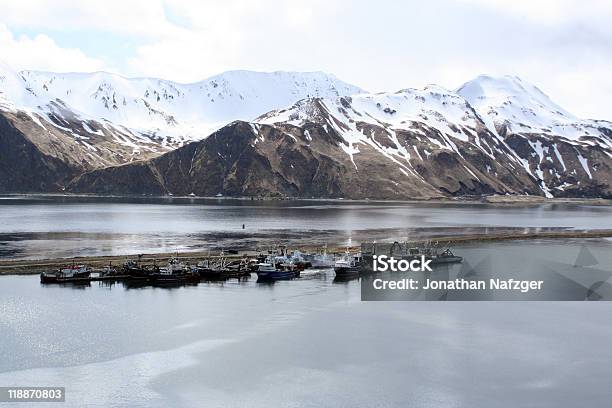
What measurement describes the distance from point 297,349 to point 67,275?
47.7 meters

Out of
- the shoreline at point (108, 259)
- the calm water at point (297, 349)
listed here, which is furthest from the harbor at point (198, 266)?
the calm water at point (297, 349)

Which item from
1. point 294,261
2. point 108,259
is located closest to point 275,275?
point 294,261

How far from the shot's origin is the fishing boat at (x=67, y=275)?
9712cm

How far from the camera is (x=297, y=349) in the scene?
64.1 m

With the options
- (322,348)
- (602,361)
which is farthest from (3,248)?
(602,361)

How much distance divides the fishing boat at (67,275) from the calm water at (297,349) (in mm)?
4409

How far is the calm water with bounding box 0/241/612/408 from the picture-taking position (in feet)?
172

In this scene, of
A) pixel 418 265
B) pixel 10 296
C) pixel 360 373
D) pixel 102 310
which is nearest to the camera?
pixel 360 373

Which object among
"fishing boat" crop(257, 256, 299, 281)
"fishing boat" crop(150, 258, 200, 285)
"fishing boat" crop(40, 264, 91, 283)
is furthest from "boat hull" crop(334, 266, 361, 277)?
"fishing boat" crop(40, 264, 91, 283)

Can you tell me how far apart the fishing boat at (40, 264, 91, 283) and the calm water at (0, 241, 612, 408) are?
14.5ft

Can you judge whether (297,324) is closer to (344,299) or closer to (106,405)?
(344,299)

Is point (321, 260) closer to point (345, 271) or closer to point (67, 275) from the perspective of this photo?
point (345, 271)

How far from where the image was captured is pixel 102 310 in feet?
261

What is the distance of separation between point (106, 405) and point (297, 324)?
28.4 m
